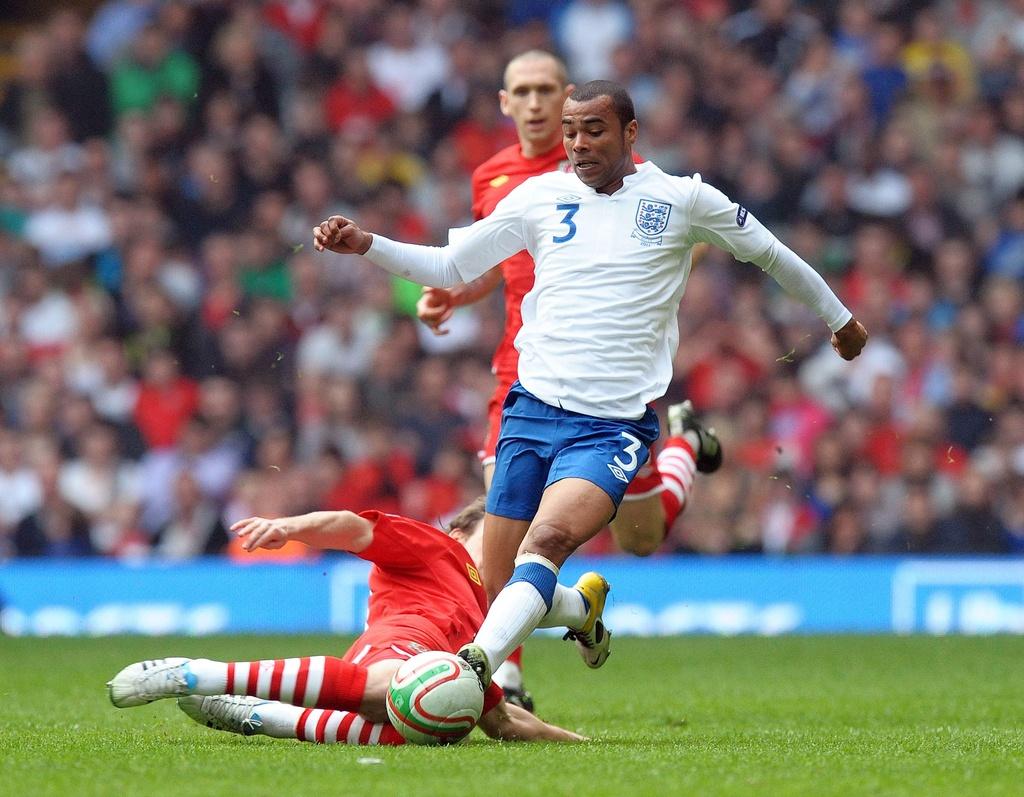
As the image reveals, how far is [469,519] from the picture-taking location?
7.11 metres

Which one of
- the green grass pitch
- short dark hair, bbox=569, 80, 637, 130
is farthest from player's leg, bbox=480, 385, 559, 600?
short dark hair, bbox=569, 80, 637, 130

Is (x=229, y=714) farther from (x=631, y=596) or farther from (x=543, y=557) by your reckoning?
(x=631, y=596)

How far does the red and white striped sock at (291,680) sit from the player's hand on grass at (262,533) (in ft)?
1.30

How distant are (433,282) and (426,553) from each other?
1050mm

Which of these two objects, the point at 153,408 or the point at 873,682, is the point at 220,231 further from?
the point at 873,682

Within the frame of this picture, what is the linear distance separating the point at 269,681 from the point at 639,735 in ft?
5.27

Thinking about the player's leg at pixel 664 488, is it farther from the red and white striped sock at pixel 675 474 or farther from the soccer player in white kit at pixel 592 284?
the soccer player in white kit at pixel 592 284

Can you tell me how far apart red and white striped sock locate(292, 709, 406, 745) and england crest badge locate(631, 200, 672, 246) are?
2.00 m

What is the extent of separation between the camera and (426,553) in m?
6.21

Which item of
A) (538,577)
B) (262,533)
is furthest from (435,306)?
(262,533)

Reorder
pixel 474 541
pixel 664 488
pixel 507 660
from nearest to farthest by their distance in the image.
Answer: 1. pixel 474 541
2. pixel 507 660
3. pixel 664 488

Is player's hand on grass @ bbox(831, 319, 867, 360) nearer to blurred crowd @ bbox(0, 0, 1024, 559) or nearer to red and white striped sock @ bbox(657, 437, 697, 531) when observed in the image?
red and white striped sock @ bbox(657, 437, 697, 531)

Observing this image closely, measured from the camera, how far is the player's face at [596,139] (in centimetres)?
631

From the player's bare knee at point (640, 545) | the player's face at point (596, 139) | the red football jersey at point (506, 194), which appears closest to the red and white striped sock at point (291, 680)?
the player's face at point (596, 139)
